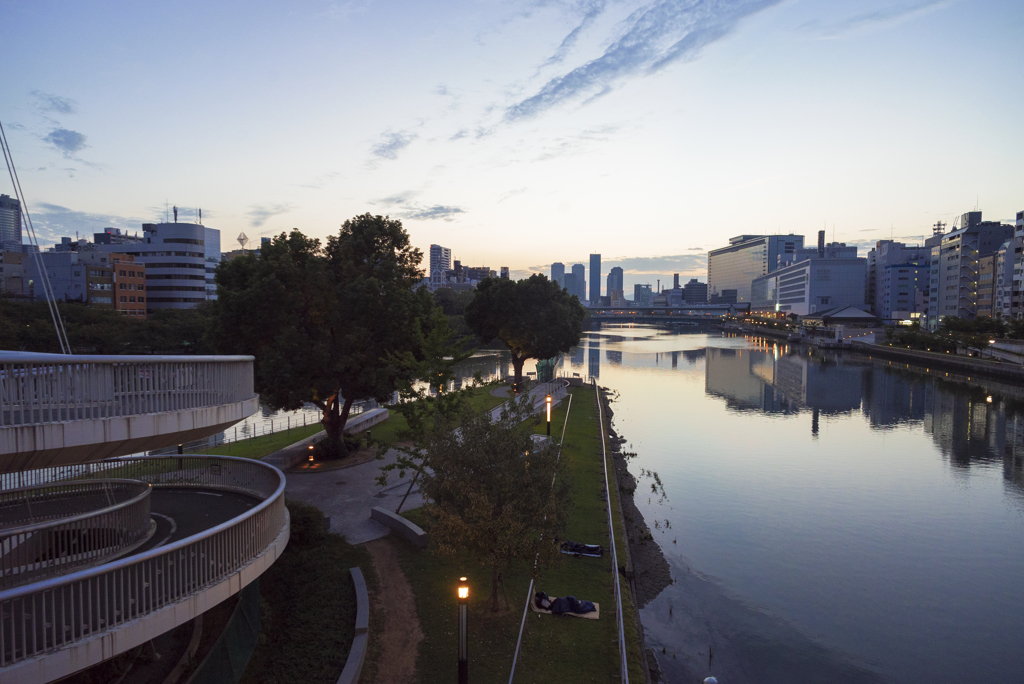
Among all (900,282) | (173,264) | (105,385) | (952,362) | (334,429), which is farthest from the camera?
(900,282)

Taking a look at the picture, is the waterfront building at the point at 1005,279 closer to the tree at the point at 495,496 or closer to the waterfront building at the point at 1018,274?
the waterfront building at the point at 1018,274

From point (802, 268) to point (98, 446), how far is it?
217121 mm

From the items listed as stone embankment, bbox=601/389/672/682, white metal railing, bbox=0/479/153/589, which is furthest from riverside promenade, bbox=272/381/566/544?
white metal railing, bbox=0/479/153/589

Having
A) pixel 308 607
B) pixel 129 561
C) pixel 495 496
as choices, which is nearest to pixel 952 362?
pixel 495 496

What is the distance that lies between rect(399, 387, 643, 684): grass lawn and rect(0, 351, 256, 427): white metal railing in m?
6.84

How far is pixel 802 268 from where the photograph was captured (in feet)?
651

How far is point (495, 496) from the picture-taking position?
14.0 meters

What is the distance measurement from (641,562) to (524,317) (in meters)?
34.4

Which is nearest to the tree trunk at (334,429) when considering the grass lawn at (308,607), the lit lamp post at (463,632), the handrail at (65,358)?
the grass lawn at (308,607)

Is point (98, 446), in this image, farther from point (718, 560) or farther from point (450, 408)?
point (718, 560)

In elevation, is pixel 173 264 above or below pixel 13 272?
above

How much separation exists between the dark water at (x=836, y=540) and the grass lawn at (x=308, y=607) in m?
9.09

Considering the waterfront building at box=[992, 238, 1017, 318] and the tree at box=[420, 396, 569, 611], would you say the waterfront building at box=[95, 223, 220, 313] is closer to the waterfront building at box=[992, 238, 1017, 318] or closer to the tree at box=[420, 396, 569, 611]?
the tree at box=[420, 396, 569, 611]

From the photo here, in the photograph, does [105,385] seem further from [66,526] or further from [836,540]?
[836,540]
